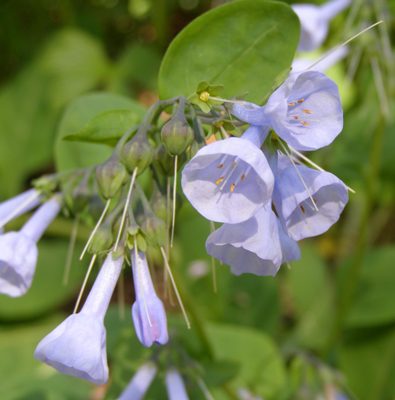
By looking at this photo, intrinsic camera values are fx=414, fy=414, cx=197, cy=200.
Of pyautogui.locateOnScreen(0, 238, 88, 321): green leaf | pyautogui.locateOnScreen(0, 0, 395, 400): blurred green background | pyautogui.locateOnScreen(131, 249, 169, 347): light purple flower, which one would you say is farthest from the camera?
pyautogui.locateOnScreen(0, 238, 88, 321): green leaf

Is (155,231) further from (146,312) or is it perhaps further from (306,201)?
(306,201)

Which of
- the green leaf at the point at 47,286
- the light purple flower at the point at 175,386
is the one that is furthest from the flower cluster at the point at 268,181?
the green leaf at the point at 47,286

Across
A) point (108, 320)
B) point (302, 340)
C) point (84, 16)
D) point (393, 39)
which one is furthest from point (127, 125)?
point (84, 16)

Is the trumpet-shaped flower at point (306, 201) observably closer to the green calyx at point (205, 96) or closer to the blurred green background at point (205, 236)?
the green calyx at point (205, 96)

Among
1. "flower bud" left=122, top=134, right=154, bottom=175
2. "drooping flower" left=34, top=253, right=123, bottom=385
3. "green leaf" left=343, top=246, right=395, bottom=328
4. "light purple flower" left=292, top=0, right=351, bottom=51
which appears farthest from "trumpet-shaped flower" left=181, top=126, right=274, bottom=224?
"green leaf" left=343, top=246, right=395, bottom=328

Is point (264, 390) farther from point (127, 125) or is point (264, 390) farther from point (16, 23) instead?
point (16, 23)

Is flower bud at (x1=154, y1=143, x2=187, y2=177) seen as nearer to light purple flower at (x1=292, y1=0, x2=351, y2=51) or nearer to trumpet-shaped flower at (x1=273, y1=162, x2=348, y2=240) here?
trumpet-shaped flower at (x1=273, y1=162, x2=348, y2=240)

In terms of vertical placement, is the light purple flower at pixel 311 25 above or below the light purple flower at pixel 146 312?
above
